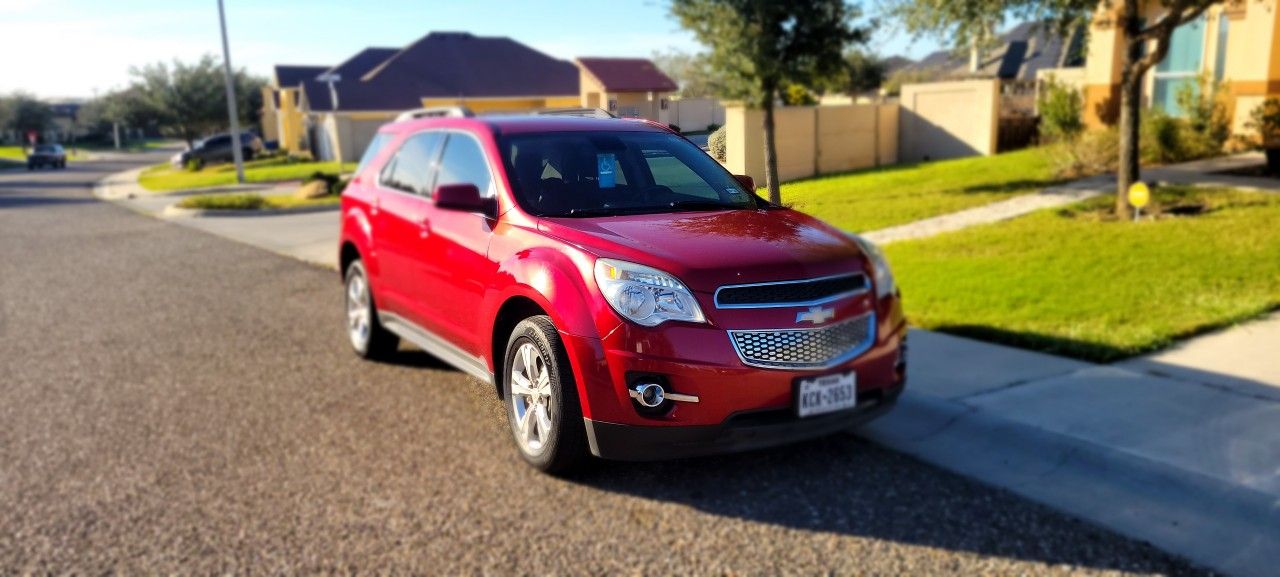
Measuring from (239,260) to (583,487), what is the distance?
33.2ft

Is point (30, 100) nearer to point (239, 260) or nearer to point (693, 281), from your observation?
point (239, 260)

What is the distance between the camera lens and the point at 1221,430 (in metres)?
4.76

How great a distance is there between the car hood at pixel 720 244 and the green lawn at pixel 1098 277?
2726 millimetres

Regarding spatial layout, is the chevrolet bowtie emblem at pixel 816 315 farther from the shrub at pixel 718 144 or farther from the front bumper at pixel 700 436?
the shrub at pixel 718 144

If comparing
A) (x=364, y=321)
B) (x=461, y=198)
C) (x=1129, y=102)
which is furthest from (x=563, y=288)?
(x=1129, y=102)

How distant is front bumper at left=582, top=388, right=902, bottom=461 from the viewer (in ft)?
13.2

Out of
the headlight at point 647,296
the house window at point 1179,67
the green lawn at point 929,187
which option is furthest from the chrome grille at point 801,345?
the house window at point 1179,67

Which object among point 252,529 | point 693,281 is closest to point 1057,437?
point 693,281

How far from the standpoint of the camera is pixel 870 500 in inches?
172

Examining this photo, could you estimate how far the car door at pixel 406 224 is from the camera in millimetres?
5781

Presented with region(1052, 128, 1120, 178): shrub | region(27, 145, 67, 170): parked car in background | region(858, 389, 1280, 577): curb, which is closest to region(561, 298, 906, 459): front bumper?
region(858, 389, 1280, 577): curb

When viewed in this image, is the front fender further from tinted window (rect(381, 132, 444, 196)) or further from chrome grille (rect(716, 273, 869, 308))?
tinted window (rect(381, 132, 444, 196))

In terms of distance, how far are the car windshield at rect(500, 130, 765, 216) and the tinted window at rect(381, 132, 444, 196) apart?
965mm

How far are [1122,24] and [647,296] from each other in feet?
32.4
